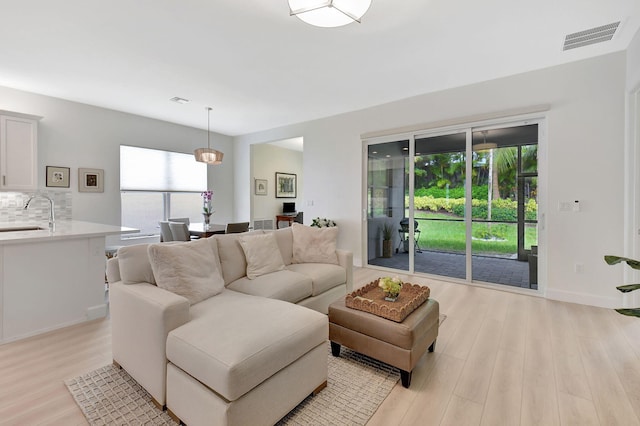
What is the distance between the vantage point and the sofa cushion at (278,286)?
96.9 inches

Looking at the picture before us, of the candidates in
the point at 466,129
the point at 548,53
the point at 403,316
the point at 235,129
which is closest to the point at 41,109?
the point at 235,129

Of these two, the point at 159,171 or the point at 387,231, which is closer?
the point at 387,231

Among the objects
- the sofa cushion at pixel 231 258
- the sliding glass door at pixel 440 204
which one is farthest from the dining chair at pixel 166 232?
the sliding glass door at pixel 440 204

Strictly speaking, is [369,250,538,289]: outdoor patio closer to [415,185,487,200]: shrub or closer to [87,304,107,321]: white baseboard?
[415,185,487,200]: shrub

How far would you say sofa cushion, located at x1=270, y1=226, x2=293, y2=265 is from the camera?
329cm

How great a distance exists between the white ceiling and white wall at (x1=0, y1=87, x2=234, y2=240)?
28 centimetres

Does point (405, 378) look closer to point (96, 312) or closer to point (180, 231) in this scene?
point (96, 312)

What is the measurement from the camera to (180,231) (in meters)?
4.38

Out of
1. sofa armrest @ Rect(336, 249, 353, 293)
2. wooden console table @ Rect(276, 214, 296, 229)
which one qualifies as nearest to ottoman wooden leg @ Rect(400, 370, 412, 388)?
sofa armrest @ Rect(336, 249, 353, 293)

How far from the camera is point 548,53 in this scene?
10.6ft

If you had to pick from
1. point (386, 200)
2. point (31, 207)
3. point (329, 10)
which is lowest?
point (31, 207)

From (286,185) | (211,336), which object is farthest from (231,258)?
(286,185)

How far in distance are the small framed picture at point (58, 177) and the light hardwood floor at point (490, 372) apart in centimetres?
303

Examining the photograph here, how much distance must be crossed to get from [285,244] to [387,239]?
250cm
